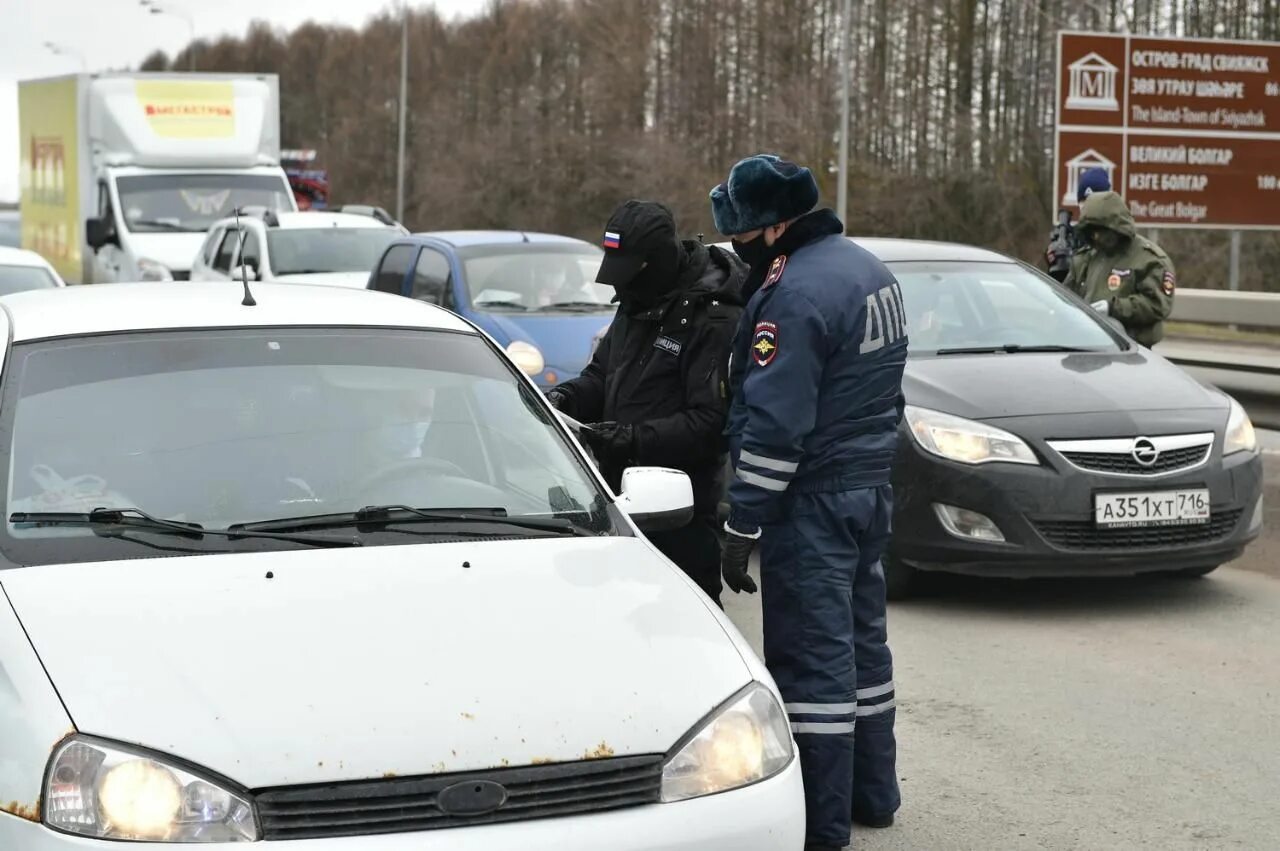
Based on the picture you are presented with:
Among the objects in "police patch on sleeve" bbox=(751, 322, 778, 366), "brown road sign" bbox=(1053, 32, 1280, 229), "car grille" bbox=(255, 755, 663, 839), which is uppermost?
"brown road sign" bbox=(1053, 32, 1280, 229)

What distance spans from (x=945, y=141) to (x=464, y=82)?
36.7 m

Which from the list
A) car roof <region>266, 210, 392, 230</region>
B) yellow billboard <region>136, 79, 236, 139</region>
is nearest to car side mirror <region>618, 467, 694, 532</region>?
car roof <region>266, 210, 392, 230</region>

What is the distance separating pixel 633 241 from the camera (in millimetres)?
5402

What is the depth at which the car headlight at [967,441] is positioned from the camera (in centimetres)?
750

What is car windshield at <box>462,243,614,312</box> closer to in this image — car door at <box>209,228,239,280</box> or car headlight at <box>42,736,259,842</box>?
car door at <box>209,228,239,280</box>

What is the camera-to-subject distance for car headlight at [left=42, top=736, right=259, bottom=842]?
3.03m

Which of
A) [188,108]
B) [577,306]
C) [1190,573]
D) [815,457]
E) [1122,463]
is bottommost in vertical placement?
[1190,573]

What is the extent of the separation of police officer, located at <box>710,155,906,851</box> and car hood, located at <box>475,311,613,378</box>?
6186 millimetres

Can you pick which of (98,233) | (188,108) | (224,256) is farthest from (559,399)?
(188,108)

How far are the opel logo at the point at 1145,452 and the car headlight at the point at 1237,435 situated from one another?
0.38m

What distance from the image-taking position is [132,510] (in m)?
3.96

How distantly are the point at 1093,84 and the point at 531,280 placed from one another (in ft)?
32.7

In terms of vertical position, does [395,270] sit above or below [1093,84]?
below

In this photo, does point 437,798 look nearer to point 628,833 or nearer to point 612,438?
point 628,833
